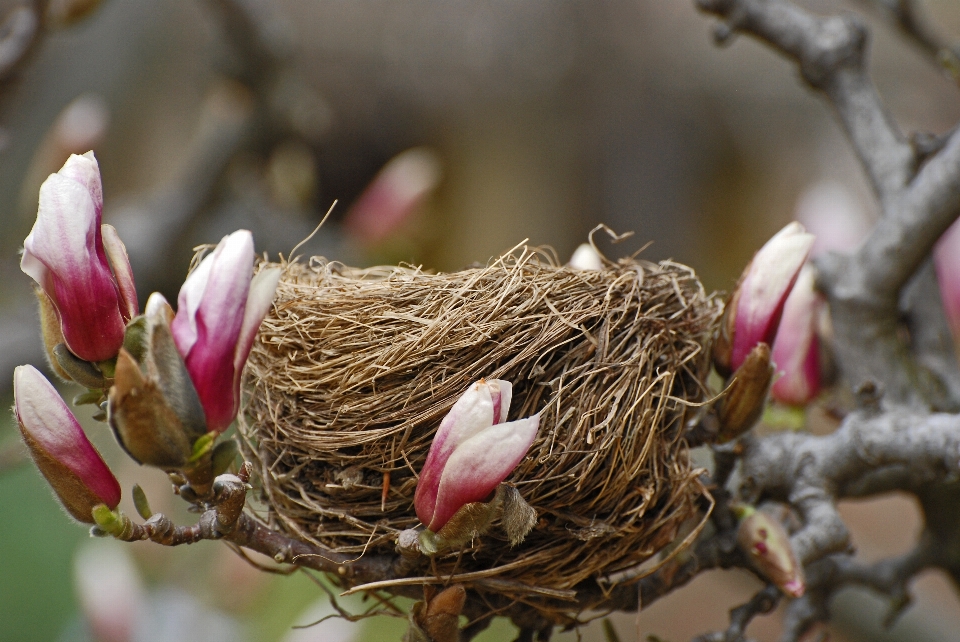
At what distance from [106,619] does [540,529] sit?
83cm

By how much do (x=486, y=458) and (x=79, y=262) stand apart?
0.28 metres

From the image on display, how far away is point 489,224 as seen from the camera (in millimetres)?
3611

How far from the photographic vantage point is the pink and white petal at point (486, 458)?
0.52 m

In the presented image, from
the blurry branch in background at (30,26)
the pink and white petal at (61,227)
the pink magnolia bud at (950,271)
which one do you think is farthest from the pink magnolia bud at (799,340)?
the blurry branch in background at (30,26)

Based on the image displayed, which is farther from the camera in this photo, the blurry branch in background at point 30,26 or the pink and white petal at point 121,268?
the blurry branch in background at point 30,26

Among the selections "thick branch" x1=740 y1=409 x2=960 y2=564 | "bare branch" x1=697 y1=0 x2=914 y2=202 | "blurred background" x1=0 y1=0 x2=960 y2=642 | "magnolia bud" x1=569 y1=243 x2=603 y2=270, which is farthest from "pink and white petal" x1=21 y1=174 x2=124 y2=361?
"blurred background" x1=0 y1=0 x2=960 y2=642

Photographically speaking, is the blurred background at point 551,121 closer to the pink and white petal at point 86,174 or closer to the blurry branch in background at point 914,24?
the blurry branch in background at point 914,24

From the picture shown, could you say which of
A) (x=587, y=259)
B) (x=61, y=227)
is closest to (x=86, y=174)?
(x=61, y=227)

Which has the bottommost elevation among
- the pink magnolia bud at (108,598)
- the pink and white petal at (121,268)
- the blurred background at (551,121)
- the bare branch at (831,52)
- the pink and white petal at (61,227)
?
the pink magnolia bud at (108,598)

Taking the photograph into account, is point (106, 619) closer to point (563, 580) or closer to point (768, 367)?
point (563, 580)

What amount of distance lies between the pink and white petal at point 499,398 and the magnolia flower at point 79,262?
0.25 m

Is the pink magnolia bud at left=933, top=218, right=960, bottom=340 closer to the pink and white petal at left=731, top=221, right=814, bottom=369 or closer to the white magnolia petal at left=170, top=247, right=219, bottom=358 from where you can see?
the pink and white petal at left=731, top=221, right=814, bottom=369

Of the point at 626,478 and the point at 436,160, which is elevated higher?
the point at 626,478

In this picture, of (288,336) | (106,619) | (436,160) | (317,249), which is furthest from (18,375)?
(436,160)
